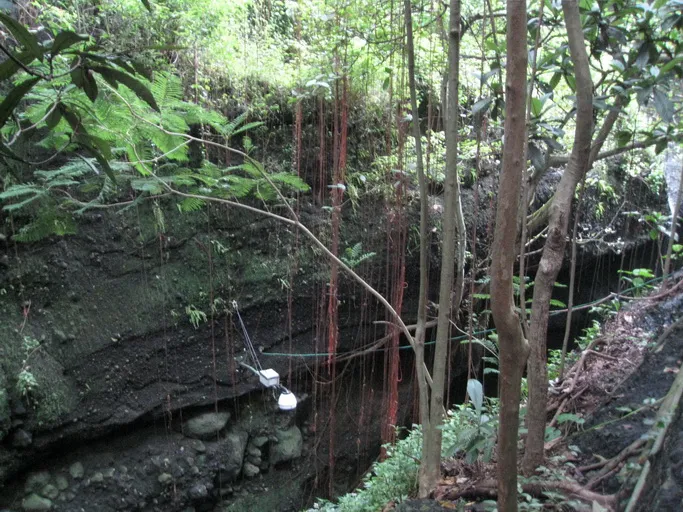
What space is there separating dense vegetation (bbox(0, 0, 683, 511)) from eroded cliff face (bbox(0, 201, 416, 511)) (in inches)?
4.7

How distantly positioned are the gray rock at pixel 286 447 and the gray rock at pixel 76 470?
113 centimetres

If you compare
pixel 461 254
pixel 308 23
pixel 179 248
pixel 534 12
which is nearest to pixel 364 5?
pixel 308 23

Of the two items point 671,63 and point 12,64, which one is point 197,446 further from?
point 671,63

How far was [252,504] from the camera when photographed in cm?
338

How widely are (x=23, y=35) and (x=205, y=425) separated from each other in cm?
284

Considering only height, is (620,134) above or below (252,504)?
above

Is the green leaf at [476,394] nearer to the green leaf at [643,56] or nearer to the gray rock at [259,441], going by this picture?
the green leaf at [643,56]

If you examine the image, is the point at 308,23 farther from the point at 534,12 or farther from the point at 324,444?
the point at 324,444

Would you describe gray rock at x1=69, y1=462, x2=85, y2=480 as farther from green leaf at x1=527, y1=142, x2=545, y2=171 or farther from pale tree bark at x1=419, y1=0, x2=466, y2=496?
green leaf at x1=527, y1=142, x2=545, y2=171

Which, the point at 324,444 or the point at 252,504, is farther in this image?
the point at 324,444

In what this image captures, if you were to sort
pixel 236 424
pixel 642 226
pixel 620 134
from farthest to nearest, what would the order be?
pixel 642 226
pixel 236 424
pixel 620 134

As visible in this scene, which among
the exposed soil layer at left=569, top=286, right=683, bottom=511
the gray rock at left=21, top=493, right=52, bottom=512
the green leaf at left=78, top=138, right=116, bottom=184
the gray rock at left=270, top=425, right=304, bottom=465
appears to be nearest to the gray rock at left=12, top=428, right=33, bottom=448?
the gray rock at left=21, top=493, right=52, bottom=512

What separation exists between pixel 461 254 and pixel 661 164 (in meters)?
3.80

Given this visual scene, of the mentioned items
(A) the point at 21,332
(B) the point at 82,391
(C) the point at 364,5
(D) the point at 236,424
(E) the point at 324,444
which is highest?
(C) the point at 364,5
